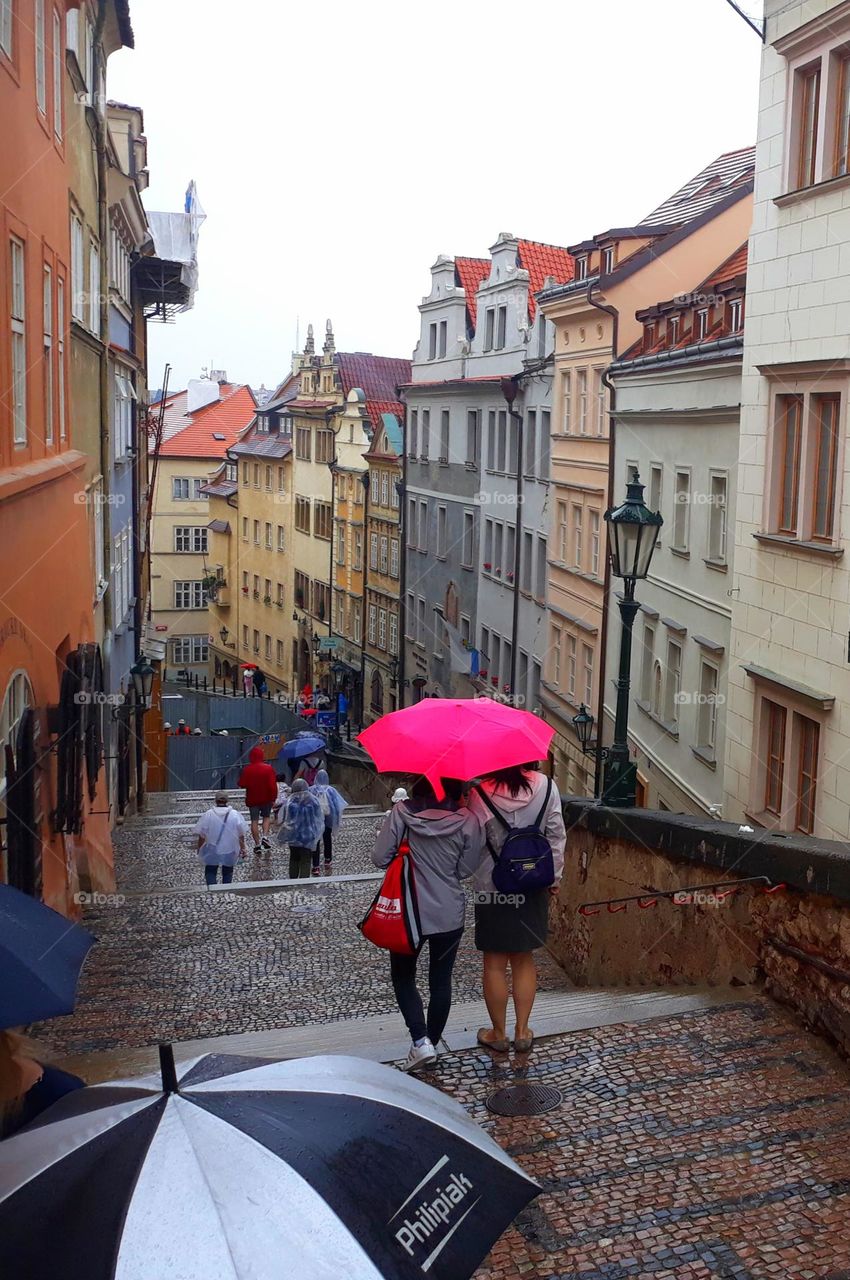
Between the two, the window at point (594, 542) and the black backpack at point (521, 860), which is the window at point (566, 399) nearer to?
the window at point (594, 542)

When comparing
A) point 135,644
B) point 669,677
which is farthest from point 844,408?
point 135,644

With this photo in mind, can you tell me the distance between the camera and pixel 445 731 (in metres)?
6.38

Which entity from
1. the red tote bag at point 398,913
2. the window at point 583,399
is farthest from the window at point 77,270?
the window at point 583,399

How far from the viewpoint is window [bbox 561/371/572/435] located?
103ft

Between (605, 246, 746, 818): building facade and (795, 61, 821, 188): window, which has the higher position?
(795, 61, 821, 188): window

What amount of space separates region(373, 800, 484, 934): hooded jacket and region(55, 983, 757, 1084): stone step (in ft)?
2.62

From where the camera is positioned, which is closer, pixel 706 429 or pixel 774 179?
pixel 774 179

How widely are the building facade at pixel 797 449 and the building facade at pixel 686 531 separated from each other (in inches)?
97.1

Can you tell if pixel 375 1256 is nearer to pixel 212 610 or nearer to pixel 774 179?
pixel 774 179

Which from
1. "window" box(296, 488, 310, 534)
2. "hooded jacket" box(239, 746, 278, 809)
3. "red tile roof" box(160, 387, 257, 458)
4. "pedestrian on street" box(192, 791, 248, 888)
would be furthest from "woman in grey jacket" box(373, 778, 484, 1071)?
"red tile roof" box(160, 387, 257, 458)

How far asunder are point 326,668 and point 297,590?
548 centimetres

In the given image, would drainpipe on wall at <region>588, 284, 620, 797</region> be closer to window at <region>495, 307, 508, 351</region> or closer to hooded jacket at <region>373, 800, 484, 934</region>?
window at <region>495, 307, 508, 351</region>

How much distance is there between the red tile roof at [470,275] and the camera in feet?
145

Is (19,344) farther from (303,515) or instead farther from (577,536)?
(303,515)
